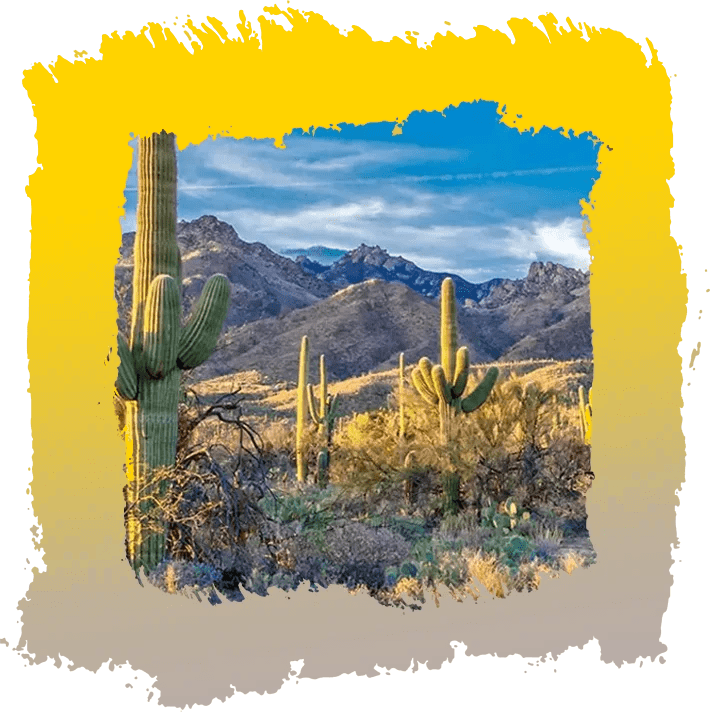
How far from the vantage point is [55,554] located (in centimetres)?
567

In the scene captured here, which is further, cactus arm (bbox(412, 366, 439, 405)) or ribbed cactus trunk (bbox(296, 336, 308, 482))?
ribbed cactus trunk (bbox(296, 336, 308, 482))

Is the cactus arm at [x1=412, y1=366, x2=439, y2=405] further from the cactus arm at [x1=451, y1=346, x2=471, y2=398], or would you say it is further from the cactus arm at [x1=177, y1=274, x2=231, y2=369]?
the cactus arm at [x1=177, y1=274, x2=231, y2=369]

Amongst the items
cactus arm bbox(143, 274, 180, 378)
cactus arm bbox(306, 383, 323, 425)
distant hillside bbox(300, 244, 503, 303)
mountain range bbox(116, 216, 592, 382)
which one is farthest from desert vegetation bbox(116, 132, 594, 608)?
distant hillside bbox(300, 244, 503, 303)

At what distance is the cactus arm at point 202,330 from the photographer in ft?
27.0

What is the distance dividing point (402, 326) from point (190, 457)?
215 feet

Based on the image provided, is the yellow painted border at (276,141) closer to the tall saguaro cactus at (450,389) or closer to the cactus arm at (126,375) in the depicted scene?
the cactus arm at (126,375)

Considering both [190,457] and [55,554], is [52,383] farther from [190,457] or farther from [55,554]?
[190,457]

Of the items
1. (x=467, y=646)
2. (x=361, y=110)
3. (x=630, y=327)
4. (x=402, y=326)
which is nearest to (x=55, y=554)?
(x=467, y=646)

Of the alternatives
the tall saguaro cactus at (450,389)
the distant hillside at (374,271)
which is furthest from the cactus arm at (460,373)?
the distant hillside at (374,271)

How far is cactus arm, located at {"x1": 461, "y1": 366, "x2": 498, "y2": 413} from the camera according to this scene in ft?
53.2

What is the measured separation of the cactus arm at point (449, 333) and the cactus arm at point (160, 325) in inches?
339

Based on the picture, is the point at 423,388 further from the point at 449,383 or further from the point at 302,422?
the point at 302,422

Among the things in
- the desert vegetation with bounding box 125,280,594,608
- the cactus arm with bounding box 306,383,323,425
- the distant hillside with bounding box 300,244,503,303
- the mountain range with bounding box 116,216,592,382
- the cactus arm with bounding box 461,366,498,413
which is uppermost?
the distant hillside with bounding box 300,244,503,303

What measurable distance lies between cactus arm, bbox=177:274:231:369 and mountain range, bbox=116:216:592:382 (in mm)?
49356
